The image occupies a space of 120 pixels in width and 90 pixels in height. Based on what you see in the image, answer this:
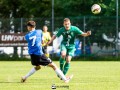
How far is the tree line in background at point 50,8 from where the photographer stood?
39.5 metres

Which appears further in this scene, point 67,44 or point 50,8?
point 50,8

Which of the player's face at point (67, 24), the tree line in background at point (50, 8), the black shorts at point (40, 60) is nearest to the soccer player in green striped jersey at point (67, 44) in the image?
the player's face at point (67, 24)

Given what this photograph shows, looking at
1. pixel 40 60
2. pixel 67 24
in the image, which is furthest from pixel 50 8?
pixel 40 60

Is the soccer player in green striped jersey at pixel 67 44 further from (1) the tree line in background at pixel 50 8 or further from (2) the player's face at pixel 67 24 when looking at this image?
(1) the tree line in background at pixel 50 8

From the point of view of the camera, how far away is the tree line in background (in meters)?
39.5

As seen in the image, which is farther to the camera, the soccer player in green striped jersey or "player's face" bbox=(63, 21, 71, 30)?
the soccer player in green striped jersey

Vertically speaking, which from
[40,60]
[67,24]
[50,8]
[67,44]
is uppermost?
[67,24]

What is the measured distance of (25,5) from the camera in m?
44.7

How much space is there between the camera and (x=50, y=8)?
43.2 metres

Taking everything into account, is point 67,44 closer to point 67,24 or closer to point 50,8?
point 67,24

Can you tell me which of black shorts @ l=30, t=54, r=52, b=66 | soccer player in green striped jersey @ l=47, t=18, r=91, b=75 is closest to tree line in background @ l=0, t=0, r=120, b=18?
soccer player in green striped jersey @ l=47, t=18, r=91, b=75

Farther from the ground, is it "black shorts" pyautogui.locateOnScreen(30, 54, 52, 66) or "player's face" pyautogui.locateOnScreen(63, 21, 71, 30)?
"player's face" pyautogui.locateOnScreen(63, 21, 71, 30)

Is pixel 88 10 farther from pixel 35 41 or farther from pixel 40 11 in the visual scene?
pixel 35 41

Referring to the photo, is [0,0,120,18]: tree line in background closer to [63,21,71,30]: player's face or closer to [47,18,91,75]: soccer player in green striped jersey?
[47,18,91,75]: soccer player in green striped jersey
